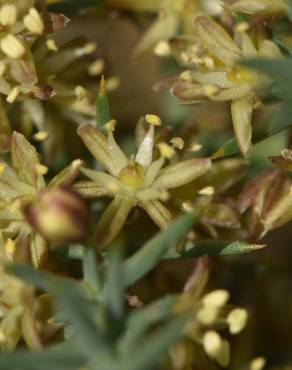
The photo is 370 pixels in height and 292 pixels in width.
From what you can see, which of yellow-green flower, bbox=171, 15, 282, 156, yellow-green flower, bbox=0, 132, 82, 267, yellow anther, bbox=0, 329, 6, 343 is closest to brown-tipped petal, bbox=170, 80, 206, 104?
yellow-green flower, bbox=171, 15, 282, 156

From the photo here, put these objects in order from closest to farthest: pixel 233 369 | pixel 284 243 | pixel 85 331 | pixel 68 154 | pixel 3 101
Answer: pixel 85 331 → pixel 3 101 → pixel 233 369 → pixel 68 154 → pixel 284 243

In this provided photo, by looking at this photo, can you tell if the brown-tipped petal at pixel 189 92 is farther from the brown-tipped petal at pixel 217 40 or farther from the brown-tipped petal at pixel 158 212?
the brown-tipped petal at pixel 158 212

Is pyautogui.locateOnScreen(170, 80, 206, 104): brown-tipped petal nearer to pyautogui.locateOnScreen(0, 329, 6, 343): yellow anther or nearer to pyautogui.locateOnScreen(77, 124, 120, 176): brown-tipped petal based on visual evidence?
pyautogui.locateOnScreen(77, 124, 120, 176): brown-tipped petal

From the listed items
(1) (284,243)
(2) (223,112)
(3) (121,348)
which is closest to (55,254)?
(3) (121,348)

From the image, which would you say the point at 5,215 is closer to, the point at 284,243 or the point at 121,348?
the point at 121,348

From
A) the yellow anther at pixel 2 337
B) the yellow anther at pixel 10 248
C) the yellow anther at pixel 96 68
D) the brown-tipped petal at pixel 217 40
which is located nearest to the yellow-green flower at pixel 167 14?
the yellow anther at pixel 96 68

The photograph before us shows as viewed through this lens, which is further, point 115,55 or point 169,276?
point 115,55
